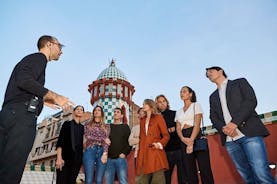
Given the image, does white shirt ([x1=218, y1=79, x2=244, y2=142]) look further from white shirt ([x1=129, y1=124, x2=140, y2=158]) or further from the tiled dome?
the tiled dome

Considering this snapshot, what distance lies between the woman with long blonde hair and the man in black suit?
1653mm

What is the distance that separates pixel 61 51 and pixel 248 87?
190 cm

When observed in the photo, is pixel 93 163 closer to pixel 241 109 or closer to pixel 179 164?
pixel 179 164

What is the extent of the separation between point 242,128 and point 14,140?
197cm

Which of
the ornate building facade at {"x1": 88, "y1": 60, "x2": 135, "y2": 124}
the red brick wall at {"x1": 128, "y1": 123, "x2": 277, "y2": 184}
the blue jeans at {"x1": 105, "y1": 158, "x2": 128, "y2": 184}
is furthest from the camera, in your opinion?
the ornate building facade at {"x1": 88, "y1": 60, "x2": 135, "y2": 124}

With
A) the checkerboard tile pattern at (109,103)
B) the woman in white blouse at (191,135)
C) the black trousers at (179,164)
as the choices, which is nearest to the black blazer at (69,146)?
the black trousers at (179,164)

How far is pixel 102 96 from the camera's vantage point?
10.1 metres

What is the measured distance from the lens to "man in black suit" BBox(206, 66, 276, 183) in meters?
2.13

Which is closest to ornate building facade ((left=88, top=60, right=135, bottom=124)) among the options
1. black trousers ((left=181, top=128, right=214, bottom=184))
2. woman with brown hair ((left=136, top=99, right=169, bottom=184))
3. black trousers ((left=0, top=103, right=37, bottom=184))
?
woman with brown hair ((left=136, top=99, right=169, bottom=184))

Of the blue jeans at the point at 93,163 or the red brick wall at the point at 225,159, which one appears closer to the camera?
the blue jeans at the point at 93,163

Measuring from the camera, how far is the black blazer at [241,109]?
2.27m

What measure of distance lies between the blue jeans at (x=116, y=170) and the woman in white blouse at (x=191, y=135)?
3.31ft

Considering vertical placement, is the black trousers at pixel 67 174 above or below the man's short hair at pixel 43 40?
below

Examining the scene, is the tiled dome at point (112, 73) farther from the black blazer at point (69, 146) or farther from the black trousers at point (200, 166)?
the black trousers at point (200, 166)
